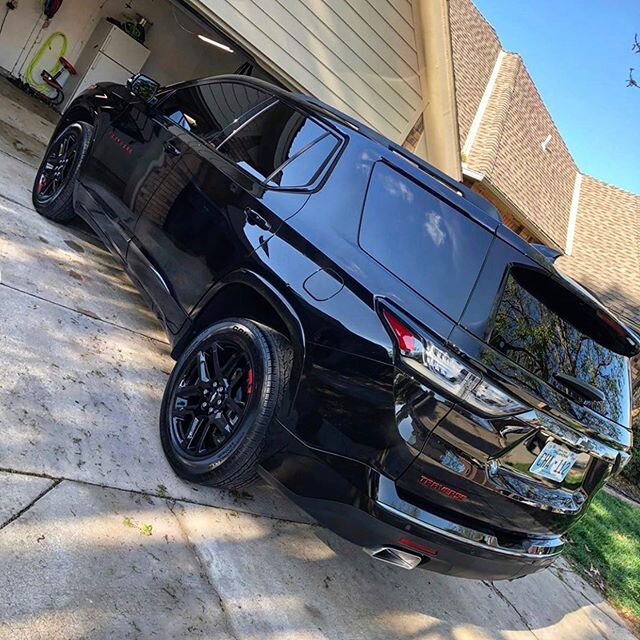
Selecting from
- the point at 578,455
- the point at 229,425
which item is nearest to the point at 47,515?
the point at 229,425

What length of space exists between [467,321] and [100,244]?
11.6 feet

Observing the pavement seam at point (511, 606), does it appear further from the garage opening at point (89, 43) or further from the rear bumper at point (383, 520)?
the garage opening at point (89, 43)

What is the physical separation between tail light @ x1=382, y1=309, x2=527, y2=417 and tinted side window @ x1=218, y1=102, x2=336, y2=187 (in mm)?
1212

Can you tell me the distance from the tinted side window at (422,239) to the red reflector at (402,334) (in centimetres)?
17

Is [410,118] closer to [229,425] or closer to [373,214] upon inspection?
[373,214]

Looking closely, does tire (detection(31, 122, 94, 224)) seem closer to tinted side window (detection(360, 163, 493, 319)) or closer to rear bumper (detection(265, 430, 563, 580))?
tinted side window (detection(360, 163, 493, 319))

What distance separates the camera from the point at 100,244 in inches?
202

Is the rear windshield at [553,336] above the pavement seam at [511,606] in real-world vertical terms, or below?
above

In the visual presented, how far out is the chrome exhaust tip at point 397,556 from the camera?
2590 millimetres

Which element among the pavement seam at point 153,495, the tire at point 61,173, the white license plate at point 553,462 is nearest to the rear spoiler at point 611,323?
the white license plate at point 553,462

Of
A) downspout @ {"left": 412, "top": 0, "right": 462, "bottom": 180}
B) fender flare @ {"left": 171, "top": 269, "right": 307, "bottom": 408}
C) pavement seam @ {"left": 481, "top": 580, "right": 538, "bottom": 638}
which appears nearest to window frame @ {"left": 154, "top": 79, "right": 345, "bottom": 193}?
fender flare @ {"left": 171, "top": 269, "right": 307, "bottom": 408}

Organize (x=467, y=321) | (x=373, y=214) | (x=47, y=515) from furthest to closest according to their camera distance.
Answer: (x=373, y=214), (x=467, y=321), (x=47, y=515)

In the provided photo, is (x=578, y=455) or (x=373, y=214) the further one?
(x=373, y=214)

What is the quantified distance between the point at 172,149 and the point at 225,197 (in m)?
0.78
